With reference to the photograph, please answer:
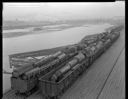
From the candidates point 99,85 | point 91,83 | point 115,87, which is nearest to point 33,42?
point 91,83

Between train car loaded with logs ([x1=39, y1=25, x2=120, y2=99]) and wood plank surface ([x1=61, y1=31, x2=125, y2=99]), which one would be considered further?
wood plank surface ([x1=61, y1=31, x2=125, y2=99])

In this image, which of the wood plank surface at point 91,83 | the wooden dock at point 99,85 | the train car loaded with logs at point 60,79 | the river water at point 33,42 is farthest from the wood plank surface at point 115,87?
the river water at point 33,42

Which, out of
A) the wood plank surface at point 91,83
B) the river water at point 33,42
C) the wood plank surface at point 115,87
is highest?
the river water at point 33,42

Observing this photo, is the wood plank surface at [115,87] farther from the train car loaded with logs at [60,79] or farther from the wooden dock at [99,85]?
the train car loaded with logs at [60,79]

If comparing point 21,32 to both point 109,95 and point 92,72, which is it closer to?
point 92,72

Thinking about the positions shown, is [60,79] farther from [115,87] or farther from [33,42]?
[33,42]

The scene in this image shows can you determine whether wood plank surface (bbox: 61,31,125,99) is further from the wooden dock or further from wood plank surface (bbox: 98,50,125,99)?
wood plank surface (bbox: 98,50,125,99)

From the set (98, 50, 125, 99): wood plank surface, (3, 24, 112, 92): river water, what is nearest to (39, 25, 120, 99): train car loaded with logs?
(98, 50, 125, 99): wood plank surface

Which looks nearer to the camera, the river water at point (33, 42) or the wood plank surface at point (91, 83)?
the wood plank surface at point (91, 83)

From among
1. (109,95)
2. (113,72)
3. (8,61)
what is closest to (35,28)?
(8,61)

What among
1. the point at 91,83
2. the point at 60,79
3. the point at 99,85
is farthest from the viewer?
the point at 91,83

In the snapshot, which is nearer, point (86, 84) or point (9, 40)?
point (86, 84)
